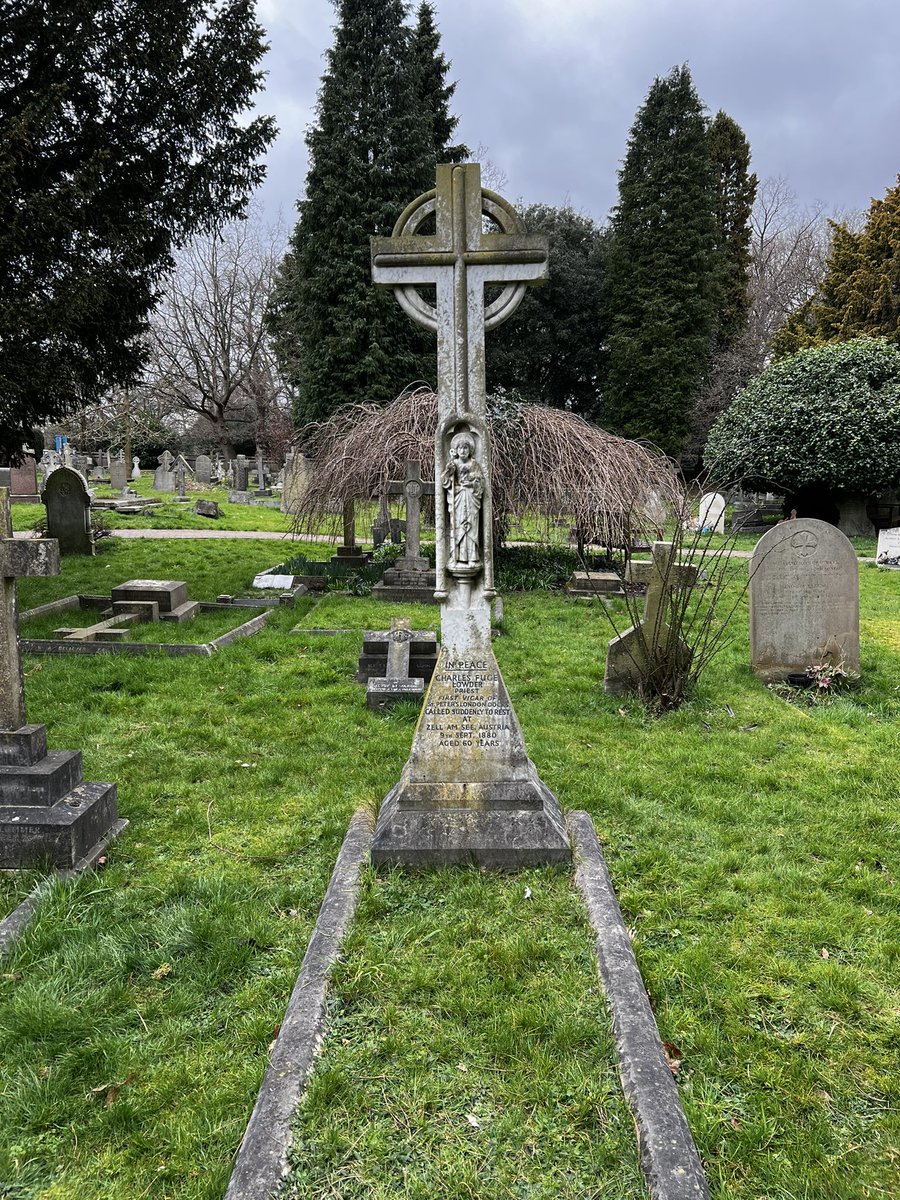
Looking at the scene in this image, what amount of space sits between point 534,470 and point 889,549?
8225 millimetres

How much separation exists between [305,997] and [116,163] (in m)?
9.57

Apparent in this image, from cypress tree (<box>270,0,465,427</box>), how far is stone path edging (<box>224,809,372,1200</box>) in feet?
64.3

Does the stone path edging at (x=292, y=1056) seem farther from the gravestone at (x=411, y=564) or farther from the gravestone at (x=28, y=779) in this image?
the gravestone at (x=411, y=564)

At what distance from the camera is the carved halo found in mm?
3701

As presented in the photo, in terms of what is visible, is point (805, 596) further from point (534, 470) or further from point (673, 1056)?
point (534, 470)

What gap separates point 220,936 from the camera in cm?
304

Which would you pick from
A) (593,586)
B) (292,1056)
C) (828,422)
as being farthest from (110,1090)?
(828,422)

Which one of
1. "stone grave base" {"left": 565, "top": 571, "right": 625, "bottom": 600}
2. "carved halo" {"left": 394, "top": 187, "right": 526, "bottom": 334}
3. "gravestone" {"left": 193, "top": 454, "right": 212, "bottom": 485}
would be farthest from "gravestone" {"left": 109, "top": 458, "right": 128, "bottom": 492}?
"carved halo" {"left": 394, "top": 187, "right": 526, "bottom": 334}

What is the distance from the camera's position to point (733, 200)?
31.8m

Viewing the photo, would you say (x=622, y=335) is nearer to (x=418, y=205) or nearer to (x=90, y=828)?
(x=418, y=205)

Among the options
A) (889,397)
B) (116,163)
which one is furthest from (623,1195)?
(889,397)

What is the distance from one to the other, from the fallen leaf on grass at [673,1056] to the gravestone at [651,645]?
384 centimetres

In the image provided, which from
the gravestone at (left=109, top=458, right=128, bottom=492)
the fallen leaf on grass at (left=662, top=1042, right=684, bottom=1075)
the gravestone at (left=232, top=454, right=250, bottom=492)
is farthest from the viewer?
the gravestone at (left=232, top=454, right=250, bottom=492)

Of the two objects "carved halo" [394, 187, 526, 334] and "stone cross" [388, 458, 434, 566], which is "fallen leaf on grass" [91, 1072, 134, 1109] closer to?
"carved halo" [394, 187, 526, 334]
